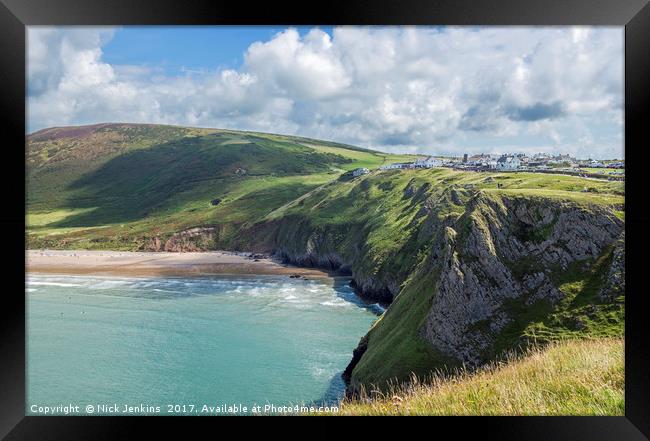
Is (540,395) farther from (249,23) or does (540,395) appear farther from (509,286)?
(509,286)

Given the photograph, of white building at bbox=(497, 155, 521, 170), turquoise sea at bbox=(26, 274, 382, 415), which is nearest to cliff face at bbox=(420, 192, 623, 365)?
turquoise sea at bbox=(26, 274, 382, 415)

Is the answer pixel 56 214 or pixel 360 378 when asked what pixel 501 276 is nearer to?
pixel 360 378

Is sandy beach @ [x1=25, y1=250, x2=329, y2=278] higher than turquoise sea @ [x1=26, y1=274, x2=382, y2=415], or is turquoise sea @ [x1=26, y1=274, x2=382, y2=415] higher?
sandy beach @ [x1=25, y1=250, x2=329, y2=278]

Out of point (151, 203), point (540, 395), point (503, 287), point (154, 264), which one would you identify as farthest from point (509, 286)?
point (151, 203)

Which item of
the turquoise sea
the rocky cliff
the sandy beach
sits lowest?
the turquoise sea

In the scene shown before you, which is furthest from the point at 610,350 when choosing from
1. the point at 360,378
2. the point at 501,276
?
the point at 360,378

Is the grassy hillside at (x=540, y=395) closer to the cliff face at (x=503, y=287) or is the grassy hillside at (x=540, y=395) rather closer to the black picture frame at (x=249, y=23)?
the black picture frame at (x=249, y=23)

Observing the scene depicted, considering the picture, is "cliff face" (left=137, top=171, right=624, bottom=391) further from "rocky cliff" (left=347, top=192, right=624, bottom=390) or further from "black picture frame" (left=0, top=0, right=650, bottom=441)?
"black picture frame" (left=0, top=0, right=650, bottom=441)
